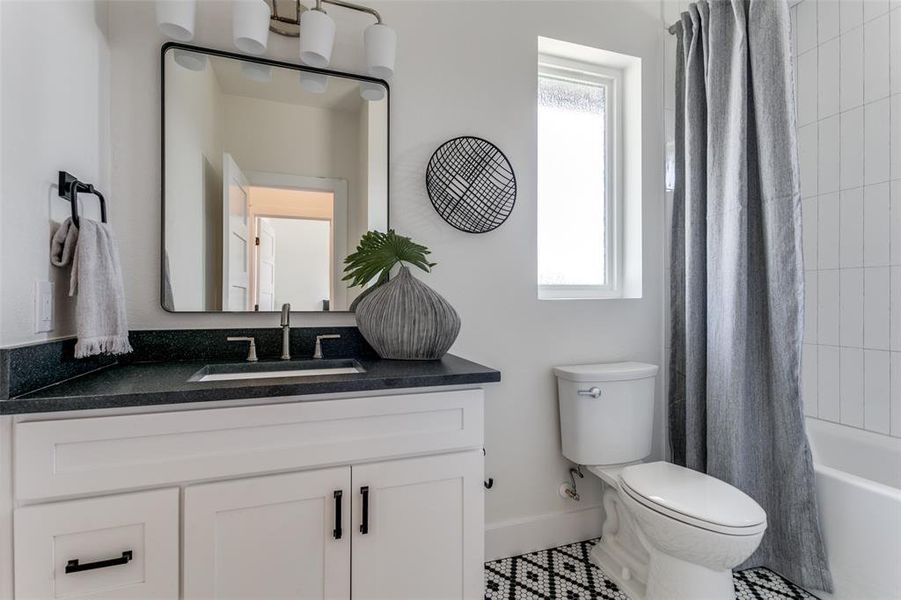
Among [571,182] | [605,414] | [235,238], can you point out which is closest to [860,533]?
[605,414]

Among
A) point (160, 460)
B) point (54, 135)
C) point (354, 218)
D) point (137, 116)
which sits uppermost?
point (137, 116)

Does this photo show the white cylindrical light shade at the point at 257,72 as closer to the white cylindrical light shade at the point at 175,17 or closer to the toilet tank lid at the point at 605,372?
the white cylindrical light shade at the point at 175,17

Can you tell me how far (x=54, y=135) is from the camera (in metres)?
1.14

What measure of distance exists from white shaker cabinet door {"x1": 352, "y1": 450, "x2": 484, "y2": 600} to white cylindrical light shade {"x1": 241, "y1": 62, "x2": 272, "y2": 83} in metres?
1.33

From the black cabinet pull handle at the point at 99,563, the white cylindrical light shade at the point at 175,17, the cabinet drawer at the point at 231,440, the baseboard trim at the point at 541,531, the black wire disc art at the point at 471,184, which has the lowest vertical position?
the baseboard trim at the point at 541,531

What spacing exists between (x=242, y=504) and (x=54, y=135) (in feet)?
3.40

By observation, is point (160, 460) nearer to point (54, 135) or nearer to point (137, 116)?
point (54, 135)

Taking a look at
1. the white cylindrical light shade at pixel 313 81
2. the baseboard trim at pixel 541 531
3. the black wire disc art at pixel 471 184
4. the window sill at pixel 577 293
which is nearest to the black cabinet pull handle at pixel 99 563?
the baseboard trim at pixel 541 531

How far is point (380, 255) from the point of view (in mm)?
1555

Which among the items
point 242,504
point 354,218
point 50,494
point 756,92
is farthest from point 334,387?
point 756,92

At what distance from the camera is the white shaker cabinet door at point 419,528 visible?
1.16 meters

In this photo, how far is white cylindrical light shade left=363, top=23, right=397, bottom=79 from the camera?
1.54 metres

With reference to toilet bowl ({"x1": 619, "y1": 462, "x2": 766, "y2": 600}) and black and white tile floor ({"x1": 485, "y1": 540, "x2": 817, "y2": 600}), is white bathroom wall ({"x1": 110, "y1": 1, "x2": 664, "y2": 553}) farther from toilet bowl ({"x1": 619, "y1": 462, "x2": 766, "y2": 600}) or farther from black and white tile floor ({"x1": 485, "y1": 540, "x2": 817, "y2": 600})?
toilet bowl ({"x1": 619, "y1": 462, "x2": 766, "y2": 600})

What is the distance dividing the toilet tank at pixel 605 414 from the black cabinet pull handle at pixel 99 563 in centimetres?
147
